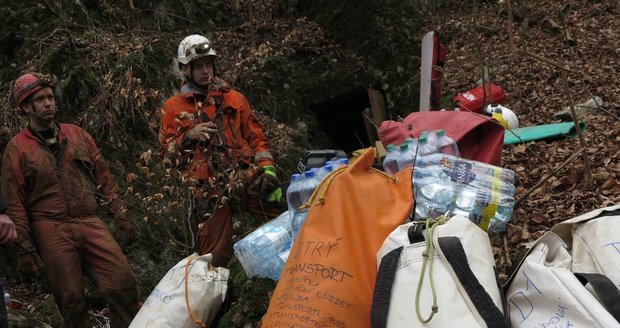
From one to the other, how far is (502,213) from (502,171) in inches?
9.8

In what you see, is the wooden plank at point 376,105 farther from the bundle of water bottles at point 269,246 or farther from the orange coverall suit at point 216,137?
the bundle of water bottles at point 269,246

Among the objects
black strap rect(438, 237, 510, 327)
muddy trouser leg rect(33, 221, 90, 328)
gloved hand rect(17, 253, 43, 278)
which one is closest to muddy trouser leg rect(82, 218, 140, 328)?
muddy trouser leg rect(33, 221, 90, 328)

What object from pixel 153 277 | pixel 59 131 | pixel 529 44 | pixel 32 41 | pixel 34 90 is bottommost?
pixel 153 277

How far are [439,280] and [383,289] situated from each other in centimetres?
21

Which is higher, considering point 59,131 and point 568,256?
point 59,131

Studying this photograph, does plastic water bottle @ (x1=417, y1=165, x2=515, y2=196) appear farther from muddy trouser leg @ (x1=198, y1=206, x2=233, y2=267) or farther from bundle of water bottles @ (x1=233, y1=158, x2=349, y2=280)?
muddy trouser leg @ (x1=198, y1=206, x2=233, y2=267)

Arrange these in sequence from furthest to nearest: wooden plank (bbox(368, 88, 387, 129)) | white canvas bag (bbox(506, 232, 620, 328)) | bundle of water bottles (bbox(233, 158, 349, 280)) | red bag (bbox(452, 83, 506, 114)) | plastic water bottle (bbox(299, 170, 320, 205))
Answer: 1. wooden plank (bbox(368, 88, 387, 129))
2. red bag (bbox(452, 83, 506, 114))
3. plastic water bottle (bbox(299, 170, 320, 205))
4. bundle of water bottles (bbox(233, 158, 349, 280))
5. white canvas bag (bbox(506, 232, 620, 328))

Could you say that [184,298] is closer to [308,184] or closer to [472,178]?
[308,184]

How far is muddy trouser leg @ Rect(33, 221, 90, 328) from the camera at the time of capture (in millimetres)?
4434

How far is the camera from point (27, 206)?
4.58 m

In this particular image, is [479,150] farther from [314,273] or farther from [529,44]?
[529,44]

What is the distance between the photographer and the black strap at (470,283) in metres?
2.00

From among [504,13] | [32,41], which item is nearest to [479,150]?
[32,41]

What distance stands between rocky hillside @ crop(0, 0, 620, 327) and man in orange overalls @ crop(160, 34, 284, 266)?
223 mm
